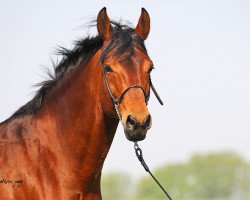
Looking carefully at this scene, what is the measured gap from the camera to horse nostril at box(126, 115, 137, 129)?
20.1 ft

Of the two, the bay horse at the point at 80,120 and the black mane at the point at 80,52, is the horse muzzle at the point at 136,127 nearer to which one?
the bay horse at the point at 80,120

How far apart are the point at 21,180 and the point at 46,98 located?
50.0 inches

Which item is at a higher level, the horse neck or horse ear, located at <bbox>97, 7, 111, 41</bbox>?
horse ear, located at <bbox>97, 7, 111, 41</bbox>

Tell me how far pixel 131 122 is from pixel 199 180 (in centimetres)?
9747

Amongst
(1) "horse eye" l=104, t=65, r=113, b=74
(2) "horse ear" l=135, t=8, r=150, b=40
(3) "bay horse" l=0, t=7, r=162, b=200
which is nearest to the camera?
(3) "bay horse" l=0, t=7, r=162, b=200

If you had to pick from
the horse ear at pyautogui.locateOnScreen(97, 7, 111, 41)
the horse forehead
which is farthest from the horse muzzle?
the horse ear at pyautogui.locateOnScreen(97, 7, 111, 41)

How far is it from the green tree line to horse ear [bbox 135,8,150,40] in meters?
86.7

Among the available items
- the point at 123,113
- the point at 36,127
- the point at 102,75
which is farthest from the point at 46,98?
the point at 123,113

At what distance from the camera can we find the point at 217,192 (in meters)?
98.1

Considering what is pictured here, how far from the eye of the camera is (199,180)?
3996 inches

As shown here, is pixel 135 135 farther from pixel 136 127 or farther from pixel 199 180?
pixel 199 180

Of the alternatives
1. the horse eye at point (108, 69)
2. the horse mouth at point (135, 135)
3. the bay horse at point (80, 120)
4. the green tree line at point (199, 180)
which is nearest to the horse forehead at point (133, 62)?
the bay horse at point (80, 120)

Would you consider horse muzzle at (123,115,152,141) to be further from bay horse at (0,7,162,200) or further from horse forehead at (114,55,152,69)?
horse forehead at (114,55,152,69)

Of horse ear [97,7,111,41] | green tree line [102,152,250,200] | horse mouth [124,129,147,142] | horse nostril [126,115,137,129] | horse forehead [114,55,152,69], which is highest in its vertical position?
horse ear [97,7,111,41]
